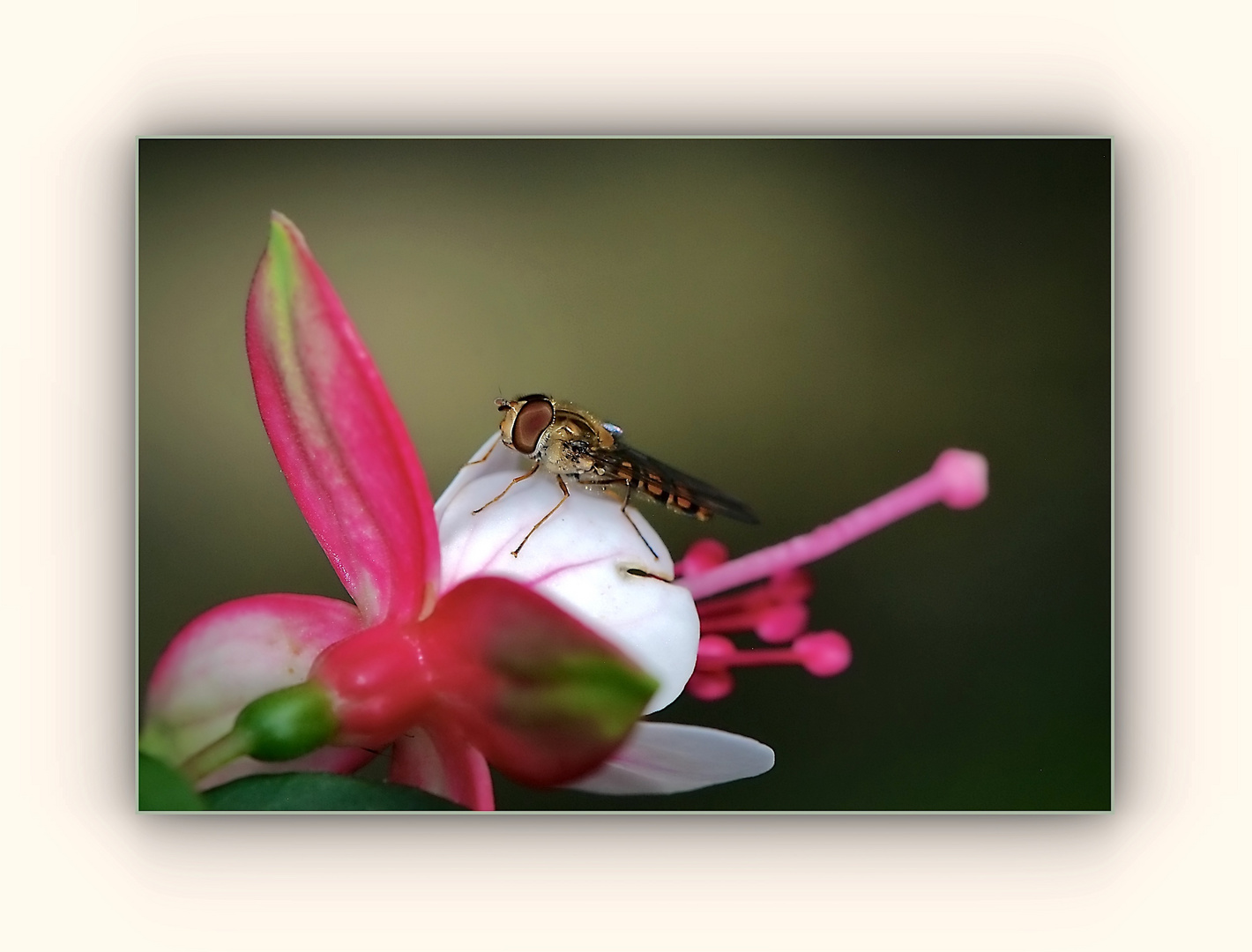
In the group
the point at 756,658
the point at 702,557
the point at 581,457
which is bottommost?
the point at 756,658

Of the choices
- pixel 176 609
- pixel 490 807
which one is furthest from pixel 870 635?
pixel 176 609

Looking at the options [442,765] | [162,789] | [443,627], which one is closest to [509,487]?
[443,627]

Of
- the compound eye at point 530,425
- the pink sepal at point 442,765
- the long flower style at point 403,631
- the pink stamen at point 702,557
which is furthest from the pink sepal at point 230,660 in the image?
the pink stamen at point 702,557

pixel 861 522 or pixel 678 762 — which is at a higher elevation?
pixel 861 522

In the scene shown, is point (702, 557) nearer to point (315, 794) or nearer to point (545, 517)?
point (545, 517)

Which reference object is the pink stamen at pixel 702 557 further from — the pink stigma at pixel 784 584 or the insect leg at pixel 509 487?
the insect leg at pixel 509 487

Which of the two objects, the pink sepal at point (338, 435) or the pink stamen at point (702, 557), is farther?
the pink stamen at point (702, 557)
